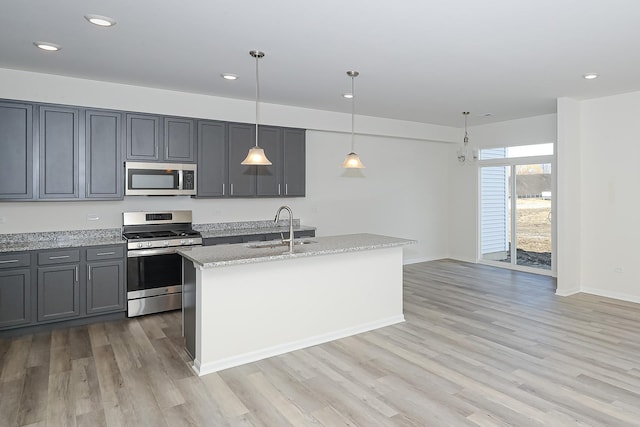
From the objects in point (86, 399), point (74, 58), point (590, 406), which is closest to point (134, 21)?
point (74, 58)

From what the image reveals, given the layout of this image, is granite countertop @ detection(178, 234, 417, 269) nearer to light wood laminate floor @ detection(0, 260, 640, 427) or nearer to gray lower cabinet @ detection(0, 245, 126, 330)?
light wood laminate floor @ detection(0, 260, 640, 427)

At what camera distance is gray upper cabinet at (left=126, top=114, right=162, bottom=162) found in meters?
4.75

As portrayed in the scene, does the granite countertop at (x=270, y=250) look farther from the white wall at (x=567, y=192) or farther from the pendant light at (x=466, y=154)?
the pendant light at (x=466, y=154)

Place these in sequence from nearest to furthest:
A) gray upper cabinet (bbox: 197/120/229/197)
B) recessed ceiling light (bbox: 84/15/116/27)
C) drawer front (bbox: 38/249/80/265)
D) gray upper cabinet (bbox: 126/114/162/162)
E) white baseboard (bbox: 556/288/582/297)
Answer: recessed ceiling light (bbox: 84/15/116/27)
drawer front (bbox: 38/249/80/265)
gray upper cabinet (bbox: 126/114/162/162)
gray upper cabinet (bbox: 197/120/229/197)
white baseboard (bbox: 556/288/582/297)

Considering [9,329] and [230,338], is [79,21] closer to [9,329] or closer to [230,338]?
[230,338]

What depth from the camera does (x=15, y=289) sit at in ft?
13.0

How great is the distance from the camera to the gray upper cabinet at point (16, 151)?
412 cm

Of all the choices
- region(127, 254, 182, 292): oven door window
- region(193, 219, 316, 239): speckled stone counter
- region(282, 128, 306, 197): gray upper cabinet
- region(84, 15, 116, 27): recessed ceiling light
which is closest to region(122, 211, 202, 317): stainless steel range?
region(127, 254, 182, 292): oven door window

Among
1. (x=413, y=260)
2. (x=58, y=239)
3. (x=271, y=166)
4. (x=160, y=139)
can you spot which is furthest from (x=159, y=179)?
(x=413, y=260)

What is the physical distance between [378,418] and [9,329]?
12.1 ft

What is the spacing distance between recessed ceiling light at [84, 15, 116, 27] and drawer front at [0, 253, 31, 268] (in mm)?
2394

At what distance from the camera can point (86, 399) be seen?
9.23 ft

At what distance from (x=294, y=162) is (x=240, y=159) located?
839 mm

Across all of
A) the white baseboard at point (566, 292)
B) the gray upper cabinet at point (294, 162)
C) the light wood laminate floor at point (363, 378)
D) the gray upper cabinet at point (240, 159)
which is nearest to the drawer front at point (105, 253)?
the light wood laminate floor at point (363, 378)
